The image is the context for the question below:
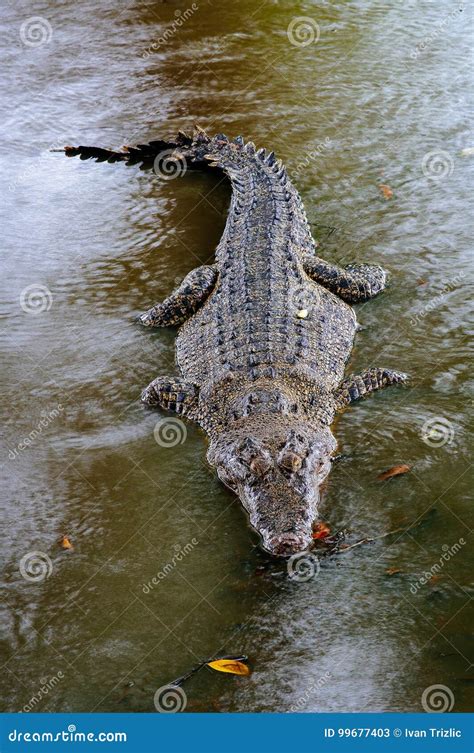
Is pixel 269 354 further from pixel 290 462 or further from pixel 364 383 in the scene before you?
pixel 290 462

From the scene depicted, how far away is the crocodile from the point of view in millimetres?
4957

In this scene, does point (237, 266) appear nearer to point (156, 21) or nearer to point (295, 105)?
point (295, 105)

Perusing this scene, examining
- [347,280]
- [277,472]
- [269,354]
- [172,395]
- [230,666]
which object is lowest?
[230,666]

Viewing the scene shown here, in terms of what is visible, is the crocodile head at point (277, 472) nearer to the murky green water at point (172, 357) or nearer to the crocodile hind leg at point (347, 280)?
the murky green water at point (172, 357)

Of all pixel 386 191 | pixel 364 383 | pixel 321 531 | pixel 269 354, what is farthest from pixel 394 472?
pixel 386 191

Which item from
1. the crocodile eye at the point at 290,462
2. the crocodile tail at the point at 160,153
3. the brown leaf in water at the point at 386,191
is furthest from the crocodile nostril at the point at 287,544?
the crocodile tail at the point at 160,153

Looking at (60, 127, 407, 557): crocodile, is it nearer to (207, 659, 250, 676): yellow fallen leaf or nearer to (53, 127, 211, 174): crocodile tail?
(207, 659, 250, 676): yellow fallen leaf

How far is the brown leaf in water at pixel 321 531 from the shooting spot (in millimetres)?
4832

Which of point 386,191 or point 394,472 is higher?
point 386,191

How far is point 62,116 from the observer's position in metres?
10.2

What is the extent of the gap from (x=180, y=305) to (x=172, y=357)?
539 mm

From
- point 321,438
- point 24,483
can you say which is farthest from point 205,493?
point 24,483

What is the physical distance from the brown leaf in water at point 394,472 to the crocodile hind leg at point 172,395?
1.45 m

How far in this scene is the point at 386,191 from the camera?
27.0 ft
